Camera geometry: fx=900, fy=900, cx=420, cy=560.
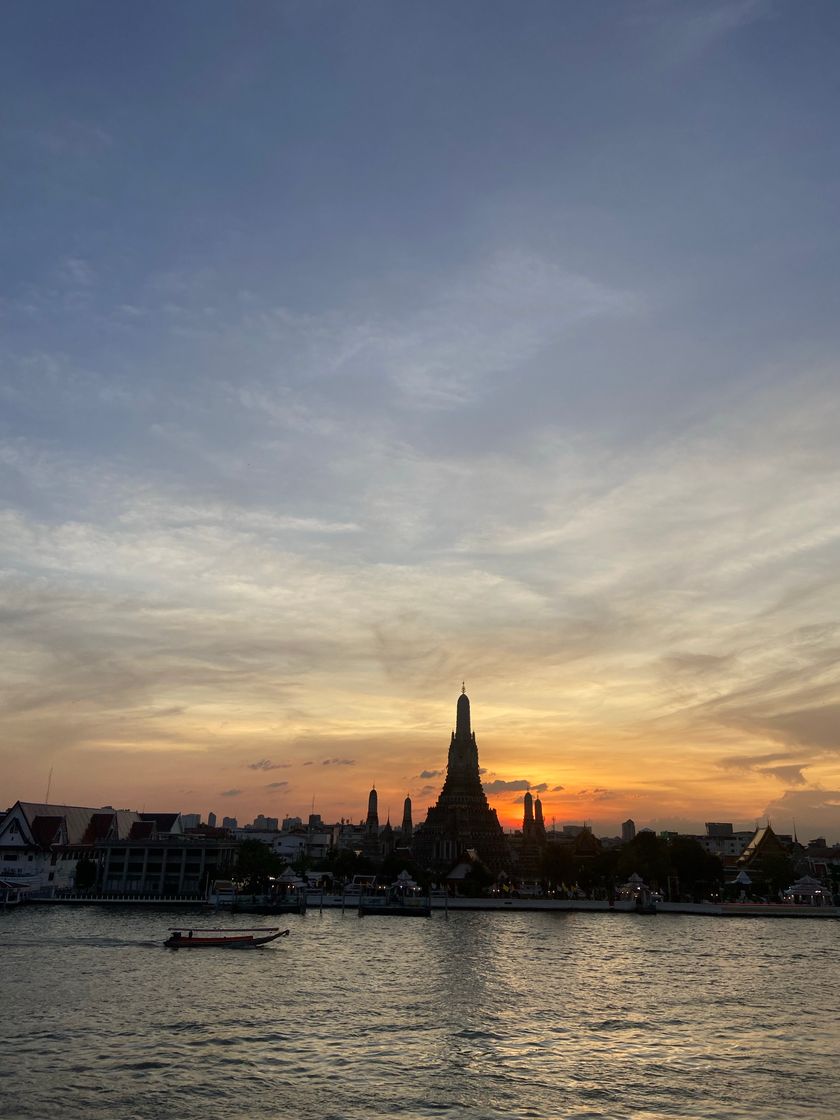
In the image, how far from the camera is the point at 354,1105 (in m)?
35.8

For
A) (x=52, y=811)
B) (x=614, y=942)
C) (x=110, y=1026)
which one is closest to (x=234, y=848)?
(x=52, y=811)

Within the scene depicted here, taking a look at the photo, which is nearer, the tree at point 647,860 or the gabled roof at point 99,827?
the tree at point 647,860

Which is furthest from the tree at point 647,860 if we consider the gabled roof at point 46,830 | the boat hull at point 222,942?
the gabled roof at point 46,830

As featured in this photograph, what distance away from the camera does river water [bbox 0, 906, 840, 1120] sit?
120 ft

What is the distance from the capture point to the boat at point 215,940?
281 feet

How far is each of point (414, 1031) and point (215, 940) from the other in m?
44.7

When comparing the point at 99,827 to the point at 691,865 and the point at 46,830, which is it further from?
the point at 691,865

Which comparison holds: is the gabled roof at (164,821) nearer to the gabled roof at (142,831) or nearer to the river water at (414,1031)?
the gabled roof at (142,831)

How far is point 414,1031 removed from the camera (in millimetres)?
49375

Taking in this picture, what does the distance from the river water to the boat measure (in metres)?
1.59

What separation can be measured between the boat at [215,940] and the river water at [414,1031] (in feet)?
5.21

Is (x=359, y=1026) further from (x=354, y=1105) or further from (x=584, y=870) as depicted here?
(x=584, y=870)

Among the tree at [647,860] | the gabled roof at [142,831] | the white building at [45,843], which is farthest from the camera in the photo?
the gabled roof at [142,831]

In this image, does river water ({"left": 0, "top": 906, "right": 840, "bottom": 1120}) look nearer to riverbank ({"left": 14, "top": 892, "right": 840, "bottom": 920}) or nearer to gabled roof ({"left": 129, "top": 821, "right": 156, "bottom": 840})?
riverbank ({"left": 14, "top": 892, "right": 840, "bottom": 920})
